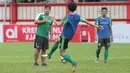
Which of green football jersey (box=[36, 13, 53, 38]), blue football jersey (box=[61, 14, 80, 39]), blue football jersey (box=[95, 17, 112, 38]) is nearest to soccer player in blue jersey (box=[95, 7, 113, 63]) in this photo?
blue football jersey (box=[95, 17, 112, 38])

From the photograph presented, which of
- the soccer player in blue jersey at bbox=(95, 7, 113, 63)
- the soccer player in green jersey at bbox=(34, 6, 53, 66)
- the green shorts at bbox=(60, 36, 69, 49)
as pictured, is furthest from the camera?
the soccer player in blue jersey at bbox=(95, 7, 113, 63)

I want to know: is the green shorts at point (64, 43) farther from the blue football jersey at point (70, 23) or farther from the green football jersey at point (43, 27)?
the green football jersey at point (43, 27)

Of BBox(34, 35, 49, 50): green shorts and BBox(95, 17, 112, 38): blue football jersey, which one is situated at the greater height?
BBox(95, 17, 112, 38): blue football jersey

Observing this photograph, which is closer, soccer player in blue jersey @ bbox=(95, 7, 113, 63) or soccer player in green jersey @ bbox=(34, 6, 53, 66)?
soccer player in green jersey @ bbox=(34, 6, 53, 66)

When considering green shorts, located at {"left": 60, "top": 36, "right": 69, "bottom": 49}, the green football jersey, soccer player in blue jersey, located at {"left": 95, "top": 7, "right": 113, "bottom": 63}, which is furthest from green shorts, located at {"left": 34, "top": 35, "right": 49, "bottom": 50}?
soccer player in blue jersey, located at {"left": 95, "top": 7, "right": 113, "bottom": 63}

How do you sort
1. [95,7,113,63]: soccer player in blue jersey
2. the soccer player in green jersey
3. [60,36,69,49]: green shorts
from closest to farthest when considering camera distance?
[60,36,69,49]: green shorts
the soccer player in green jersey
[95,7,113,63]: soccer player in blue jersey

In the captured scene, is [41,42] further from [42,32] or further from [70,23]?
[70,23]

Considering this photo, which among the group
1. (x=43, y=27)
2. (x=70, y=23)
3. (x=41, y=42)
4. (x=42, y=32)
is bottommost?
(x=41, y=42)

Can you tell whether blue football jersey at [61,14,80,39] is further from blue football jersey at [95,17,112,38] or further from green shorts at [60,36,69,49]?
blue football jersey at [95,17,112,38]

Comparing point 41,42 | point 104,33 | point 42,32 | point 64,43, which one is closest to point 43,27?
point 42,32

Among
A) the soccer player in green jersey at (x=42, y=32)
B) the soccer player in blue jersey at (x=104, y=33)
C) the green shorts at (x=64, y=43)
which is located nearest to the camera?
the green shorts at (x=64, y=43)

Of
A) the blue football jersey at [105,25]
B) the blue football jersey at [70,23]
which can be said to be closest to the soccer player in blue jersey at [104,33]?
the blue football jersey at [105,25]

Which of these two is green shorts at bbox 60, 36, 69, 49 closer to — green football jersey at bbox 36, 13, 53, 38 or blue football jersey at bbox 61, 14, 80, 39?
blue football jersey at bbox 61, 14, 80, 39

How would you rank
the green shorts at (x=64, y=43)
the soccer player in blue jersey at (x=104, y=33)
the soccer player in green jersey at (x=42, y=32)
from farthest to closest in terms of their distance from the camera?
the soccer player in blue jersey at (x=104, y=33), the soccer player in green jersey at (x=42, y=32), the green shorts at (x=64, y=43)
